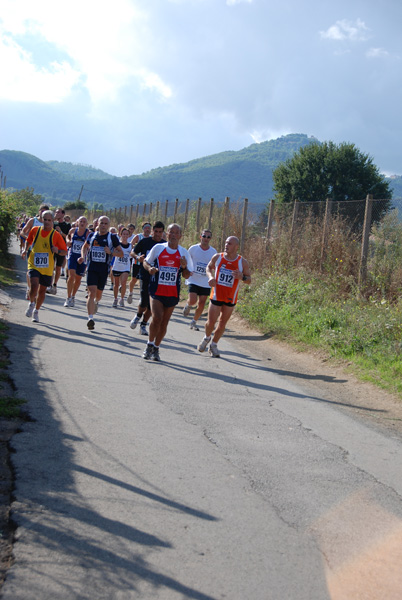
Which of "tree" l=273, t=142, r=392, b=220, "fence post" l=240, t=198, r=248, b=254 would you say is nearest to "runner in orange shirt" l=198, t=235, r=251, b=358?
"fence post" l=240, t=198, r=248, b=254

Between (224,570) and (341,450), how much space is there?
293 centimetres

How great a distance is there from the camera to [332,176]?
50094mm

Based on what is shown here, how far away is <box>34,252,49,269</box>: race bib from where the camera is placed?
1240 cm

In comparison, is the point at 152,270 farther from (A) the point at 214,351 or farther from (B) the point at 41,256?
(B) the point at 41,256

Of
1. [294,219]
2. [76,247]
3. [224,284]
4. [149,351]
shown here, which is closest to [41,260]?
[76,247]

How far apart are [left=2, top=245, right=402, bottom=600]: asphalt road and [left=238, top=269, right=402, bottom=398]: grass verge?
81.6 inches

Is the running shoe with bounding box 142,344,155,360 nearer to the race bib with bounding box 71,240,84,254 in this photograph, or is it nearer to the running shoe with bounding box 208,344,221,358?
the running shoe with bounding box 208,344,221,358

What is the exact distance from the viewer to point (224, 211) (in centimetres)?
2295

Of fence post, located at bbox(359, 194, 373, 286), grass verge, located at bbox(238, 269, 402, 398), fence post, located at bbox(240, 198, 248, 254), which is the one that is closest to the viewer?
grass verge, located at bbox(238, 269, 402, 398)

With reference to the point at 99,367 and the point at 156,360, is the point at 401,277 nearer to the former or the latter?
the point at 156,360

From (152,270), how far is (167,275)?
304mm

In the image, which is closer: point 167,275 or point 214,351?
point 167,275

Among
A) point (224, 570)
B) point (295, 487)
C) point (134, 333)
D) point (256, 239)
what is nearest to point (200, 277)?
point (134, 333)

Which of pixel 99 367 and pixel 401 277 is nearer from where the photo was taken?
pixel 99 367
